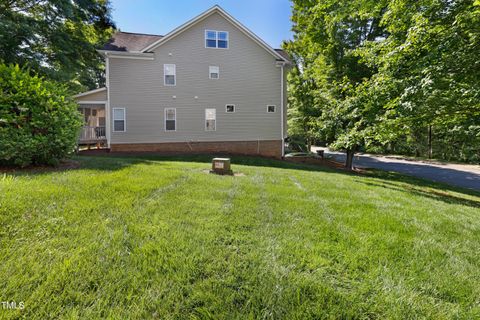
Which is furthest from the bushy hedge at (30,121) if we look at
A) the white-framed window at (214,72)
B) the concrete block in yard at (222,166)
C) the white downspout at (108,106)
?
the white-framed window at (214,72)

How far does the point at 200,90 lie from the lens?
47.6ft

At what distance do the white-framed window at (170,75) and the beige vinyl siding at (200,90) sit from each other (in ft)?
0.60

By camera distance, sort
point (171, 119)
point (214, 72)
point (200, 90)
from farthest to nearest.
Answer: point (214, 72) → point (200, 90) → point (171, 119)

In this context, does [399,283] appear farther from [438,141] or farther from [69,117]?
[438,141]

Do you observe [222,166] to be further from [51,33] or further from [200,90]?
[51,33]

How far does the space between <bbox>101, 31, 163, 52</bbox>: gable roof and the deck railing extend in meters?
4.73

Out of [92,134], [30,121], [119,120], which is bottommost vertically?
[30,121]

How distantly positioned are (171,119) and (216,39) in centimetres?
588

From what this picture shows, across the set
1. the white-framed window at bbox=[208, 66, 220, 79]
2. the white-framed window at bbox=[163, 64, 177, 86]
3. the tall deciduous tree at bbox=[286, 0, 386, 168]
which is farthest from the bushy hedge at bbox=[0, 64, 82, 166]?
the tall deciduous tree at bbox=[286, 0, 386, 168]

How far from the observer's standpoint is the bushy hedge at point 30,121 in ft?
16.7

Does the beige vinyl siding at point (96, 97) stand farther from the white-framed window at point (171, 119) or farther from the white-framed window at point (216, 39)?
the white-framed window at point (216, 39)

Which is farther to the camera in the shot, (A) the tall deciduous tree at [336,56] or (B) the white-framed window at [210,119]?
(B) the white-framed window at [210,119]

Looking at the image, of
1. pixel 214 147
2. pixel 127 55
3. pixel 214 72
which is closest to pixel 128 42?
pixel 127 55

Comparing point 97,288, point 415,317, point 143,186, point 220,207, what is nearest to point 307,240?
point 415,317
